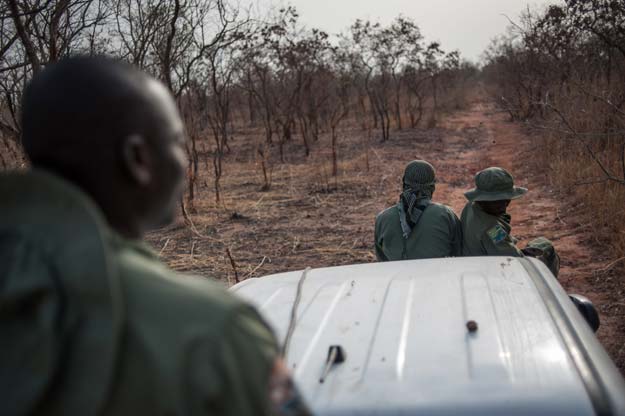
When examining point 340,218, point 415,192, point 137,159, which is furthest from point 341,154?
point 137,159

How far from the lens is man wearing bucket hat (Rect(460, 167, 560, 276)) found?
3675 millimetres

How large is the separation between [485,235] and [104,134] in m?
3.11

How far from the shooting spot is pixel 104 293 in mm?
758

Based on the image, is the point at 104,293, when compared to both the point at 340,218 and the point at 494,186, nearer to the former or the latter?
the point at 494,186

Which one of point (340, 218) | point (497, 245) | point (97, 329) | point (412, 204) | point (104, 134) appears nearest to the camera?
point (97, 329)

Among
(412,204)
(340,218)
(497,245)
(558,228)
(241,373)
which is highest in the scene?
(241,373)

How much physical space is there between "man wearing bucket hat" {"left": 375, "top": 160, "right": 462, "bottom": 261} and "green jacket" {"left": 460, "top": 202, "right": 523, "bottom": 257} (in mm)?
76

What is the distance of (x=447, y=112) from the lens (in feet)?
100

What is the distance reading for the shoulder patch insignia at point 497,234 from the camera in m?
3.63

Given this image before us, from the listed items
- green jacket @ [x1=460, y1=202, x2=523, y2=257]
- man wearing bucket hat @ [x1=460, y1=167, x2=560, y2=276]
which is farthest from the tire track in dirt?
green jacket @ [x1=460, y1=202, x2=523, y2=257]

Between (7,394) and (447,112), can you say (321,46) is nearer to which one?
(447,112)

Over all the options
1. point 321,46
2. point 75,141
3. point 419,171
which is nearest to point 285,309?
point 75,141

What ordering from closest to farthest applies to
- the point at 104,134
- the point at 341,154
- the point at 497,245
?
the point at 104,134 → the point at 497,245 → the point at 341,154

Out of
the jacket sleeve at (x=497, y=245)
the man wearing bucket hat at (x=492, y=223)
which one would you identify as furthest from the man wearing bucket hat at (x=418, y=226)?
the jacket sleeve at (x=497, y=245)
